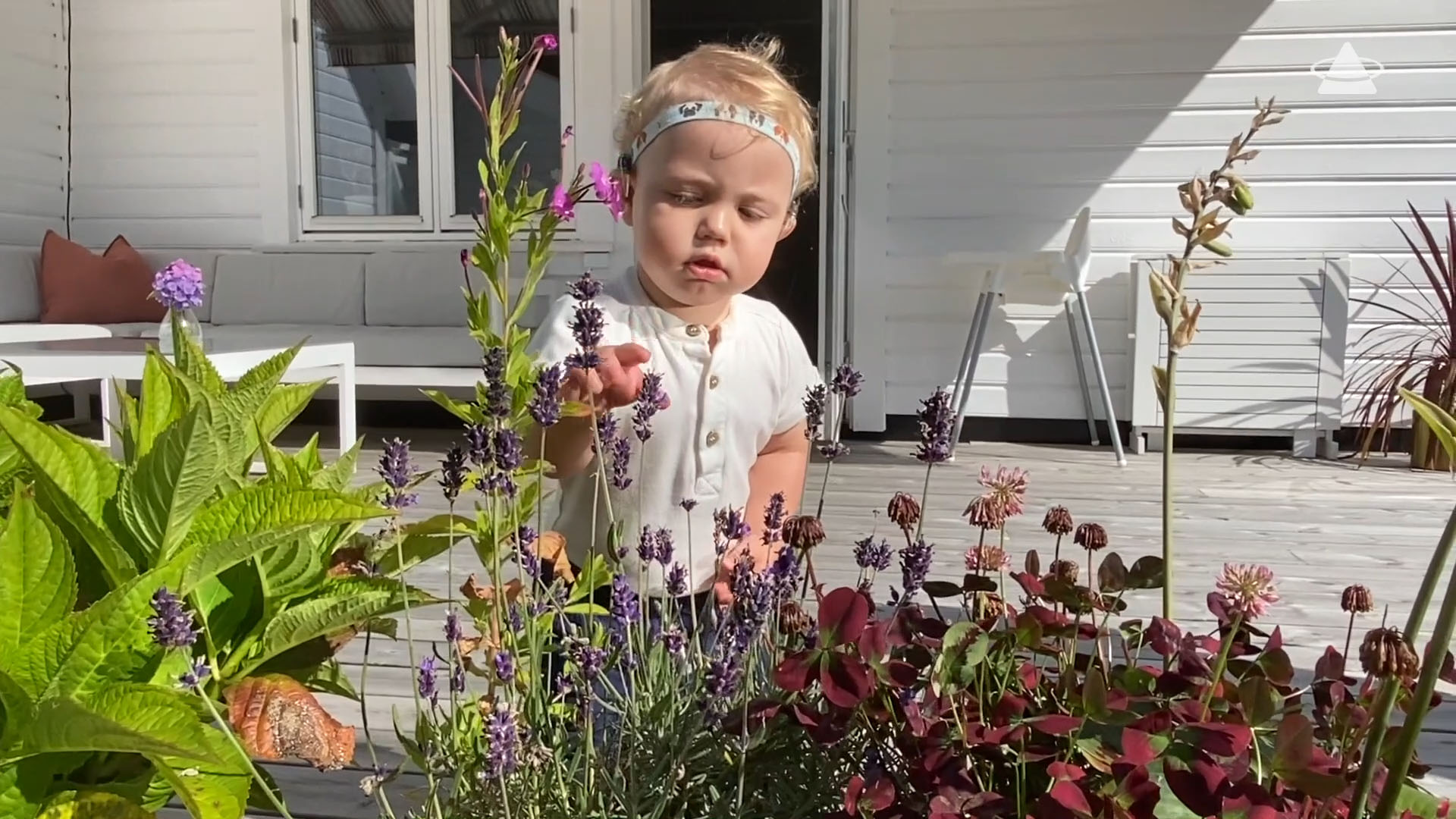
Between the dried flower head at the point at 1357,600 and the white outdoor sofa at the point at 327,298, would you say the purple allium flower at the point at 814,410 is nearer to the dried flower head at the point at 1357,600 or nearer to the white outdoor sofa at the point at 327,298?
the dried flower head at the point at 1357,600

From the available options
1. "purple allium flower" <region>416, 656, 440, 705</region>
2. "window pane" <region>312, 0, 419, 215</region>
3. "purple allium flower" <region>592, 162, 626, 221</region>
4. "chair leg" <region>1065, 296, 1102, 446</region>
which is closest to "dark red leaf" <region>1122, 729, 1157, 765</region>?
"purple allium flower" <region>416, 656, 440, 705</region>

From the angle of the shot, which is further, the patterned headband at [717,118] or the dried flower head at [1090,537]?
the patterned headband at [717,118]

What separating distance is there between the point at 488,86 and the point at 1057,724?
5.77 metres

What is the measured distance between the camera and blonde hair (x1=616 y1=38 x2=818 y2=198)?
1.18m

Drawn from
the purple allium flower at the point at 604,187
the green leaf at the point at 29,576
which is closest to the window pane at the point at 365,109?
the purple allium flower at the point at 604,187

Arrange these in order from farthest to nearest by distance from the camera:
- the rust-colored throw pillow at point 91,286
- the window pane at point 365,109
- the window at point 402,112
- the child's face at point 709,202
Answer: the window pane at point 365,109 → the window at point 402,112 → the rust-colored throw pillow at point 91,286 → the child's face at point 709,202

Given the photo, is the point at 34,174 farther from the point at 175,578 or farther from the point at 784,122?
the point at 175,578

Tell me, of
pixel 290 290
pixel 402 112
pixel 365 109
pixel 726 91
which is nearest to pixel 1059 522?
pixel 726 91

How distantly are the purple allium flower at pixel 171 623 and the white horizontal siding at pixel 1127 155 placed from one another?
4.88m

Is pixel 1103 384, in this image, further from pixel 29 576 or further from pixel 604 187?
pixel 29 576

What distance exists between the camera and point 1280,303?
4781 millimetres

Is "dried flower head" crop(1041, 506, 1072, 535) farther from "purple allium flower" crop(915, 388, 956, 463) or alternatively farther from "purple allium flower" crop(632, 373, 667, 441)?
"purple allium flower" crop(632, 373, 667, 441)

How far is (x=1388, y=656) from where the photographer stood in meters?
0.41

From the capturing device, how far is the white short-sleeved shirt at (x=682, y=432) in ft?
4.08
